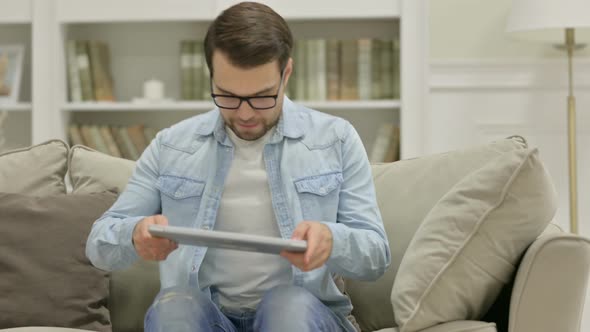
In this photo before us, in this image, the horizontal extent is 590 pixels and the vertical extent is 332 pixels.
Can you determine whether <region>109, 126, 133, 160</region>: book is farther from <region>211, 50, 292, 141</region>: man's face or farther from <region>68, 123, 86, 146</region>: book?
<region>211, 50, 292, 141</region>: man's face

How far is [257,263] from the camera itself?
1.75 m

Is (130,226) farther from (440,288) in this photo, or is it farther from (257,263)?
(440,288)

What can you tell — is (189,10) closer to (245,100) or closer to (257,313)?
(245,100)

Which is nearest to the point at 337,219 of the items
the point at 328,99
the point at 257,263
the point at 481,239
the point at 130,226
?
the point at 257,263

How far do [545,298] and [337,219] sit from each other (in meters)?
0.44

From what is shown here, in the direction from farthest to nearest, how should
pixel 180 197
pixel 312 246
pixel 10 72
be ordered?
pixel 10 72, pixel 180 197, pixel 312 246

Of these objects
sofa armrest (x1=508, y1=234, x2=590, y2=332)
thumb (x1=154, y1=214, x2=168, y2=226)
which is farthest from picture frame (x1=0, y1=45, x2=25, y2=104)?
sofa armrest (x1=508, y1=234, x2=590, y2=332)

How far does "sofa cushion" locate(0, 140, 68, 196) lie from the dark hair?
2.41ft

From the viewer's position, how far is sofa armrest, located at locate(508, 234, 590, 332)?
5.22ft

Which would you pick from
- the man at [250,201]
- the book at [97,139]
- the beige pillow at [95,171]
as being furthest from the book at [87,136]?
the man at [250,201]

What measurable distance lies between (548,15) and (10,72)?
2.27 m

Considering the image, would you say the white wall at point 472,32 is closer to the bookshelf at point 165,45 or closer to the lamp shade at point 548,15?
the bookshelf at point 165,45

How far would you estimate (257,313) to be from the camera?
164 centimetres

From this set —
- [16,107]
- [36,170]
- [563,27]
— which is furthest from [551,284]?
[16,107]
